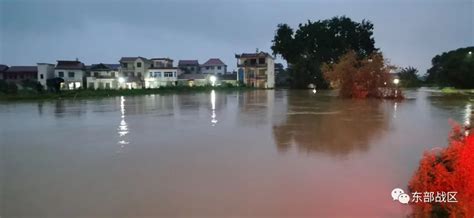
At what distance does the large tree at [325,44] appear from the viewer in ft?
199

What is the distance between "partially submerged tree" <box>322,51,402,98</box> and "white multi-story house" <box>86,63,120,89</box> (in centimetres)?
3516

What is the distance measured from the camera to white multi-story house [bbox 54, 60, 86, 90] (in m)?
54.0

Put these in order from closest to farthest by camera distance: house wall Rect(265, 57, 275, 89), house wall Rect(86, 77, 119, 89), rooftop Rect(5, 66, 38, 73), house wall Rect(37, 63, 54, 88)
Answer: house wall Rect(37, 63, 54, 88), house wall Rect(86, 77, 119, 89), rooftop Rect(5, 66, 38, 73), house wall Rect(265, 57, 275, 89)

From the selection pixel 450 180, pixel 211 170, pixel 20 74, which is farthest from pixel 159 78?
pixel 450 180

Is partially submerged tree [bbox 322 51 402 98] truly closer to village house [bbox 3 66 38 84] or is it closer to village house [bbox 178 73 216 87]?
village house [bbox 178 73 216 87]

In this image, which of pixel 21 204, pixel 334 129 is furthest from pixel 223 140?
pixel 21 204

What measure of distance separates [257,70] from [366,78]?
33282mm

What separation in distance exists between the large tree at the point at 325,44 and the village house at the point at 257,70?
406 centimetres

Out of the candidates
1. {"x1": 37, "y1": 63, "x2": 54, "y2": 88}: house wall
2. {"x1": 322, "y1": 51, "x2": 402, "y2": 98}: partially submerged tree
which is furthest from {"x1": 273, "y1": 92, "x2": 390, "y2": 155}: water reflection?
{"x1": 37, "y1": 63, "x2": 54, "y2": 88}: house wall

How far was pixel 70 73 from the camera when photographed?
179 feet

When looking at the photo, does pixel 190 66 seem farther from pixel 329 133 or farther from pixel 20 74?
pixel 329 133

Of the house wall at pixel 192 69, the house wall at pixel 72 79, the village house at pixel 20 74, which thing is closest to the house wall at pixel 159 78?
the house wall at pixel 72 79

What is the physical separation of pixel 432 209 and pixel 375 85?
2844cm

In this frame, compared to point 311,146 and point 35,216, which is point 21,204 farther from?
point 311,146
